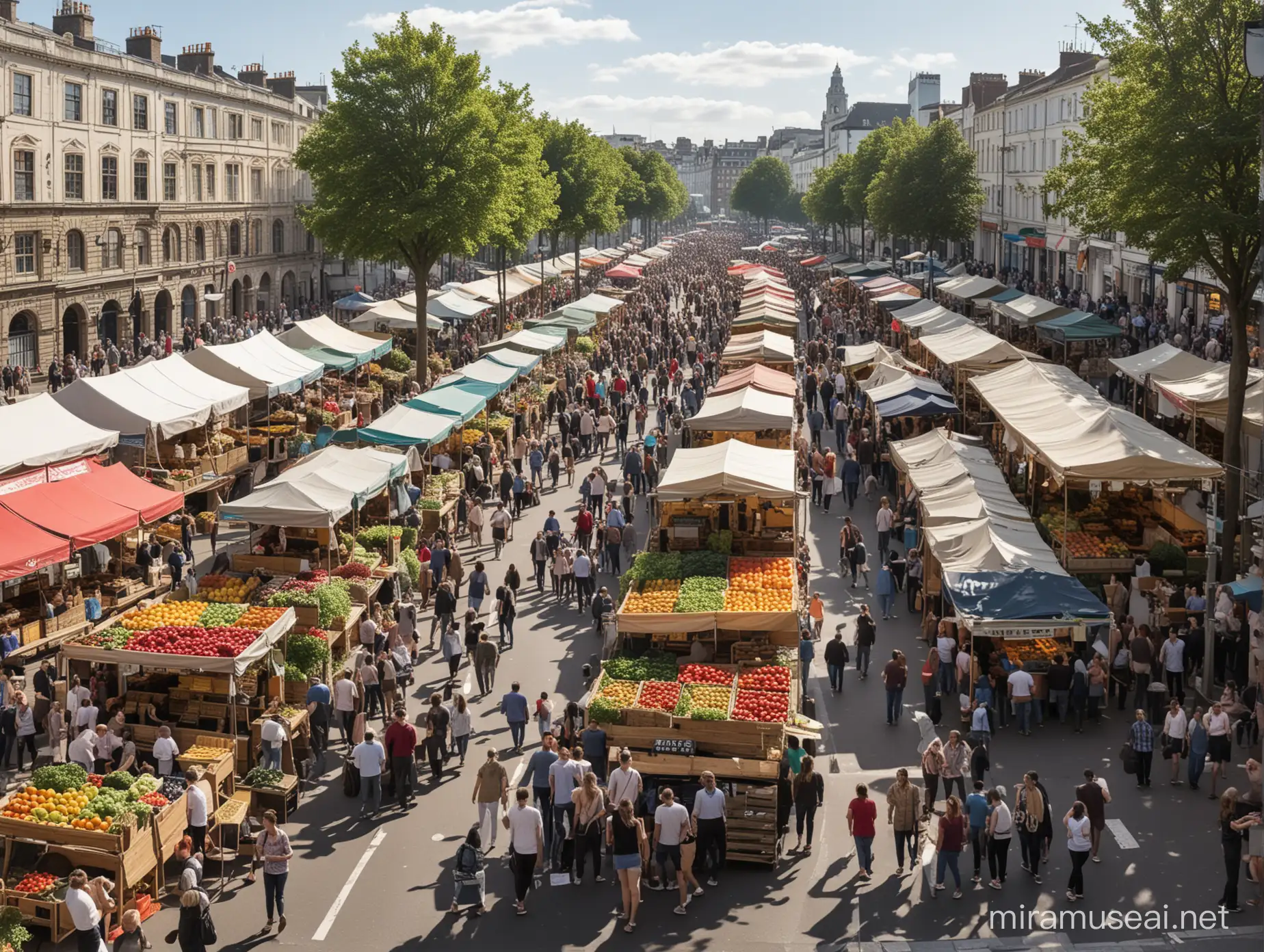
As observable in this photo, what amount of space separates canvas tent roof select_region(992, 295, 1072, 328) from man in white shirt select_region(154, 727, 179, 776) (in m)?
33.3

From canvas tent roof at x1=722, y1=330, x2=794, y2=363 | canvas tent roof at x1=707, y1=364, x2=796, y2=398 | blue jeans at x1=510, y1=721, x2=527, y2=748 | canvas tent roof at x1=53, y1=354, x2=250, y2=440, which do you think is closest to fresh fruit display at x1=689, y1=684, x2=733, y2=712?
blue jeans at x1=510, y1=721, x2=527, y2=748

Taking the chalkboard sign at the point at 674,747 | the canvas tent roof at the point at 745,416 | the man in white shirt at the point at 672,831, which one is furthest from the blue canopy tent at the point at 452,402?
the man in white shirt at the point at 672,831

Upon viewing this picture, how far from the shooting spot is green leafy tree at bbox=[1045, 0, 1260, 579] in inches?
886

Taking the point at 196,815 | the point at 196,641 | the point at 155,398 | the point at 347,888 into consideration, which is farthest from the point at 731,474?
the point at 155,398

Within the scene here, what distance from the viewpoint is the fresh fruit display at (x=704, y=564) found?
1992 cm

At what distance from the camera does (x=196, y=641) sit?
1627cm

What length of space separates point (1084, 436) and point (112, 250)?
4362 cm

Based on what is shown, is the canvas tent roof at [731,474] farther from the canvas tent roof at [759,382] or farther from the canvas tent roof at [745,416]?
the canvas tent roof at [759,382]

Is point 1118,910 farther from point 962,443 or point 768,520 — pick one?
point 962,443

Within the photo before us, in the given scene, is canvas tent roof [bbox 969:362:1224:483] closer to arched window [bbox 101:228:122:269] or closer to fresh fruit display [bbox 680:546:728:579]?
fresh fruit display [bbox 680:546:728:579]

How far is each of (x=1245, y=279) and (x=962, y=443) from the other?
6.32m

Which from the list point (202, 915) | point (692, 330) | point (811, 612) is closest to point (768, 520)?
point (811, 612)

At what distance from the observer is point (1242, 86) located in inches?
899

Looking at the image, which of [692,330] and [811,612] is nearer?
[811,612]
